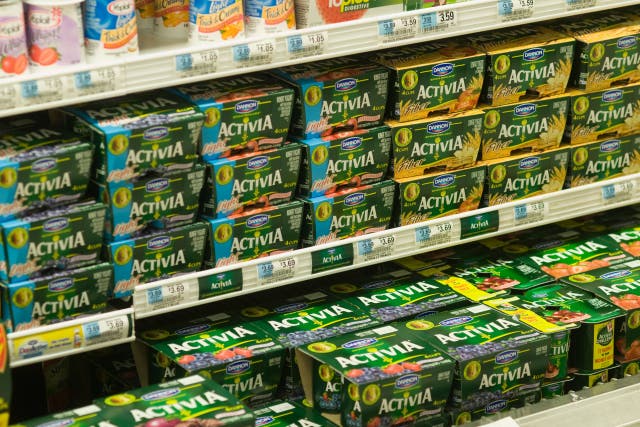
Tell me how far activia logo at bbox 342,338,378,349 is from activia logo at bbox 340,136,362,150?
16.5 inches

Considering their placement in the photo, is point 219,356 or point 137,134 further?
point 219,356

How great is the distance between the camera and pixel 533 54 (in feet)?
8.98

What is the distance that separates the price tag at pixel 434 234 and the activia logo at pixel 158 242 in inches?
23.7

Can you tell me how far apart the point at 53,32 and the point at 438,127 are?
3.01 feet

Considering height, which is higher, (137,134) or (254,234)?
(137,134)

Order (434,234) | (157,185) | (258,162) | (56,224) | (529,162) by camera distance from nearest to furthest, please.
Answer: (56,224), (157,185), (258,162), (434,234), (529,162)

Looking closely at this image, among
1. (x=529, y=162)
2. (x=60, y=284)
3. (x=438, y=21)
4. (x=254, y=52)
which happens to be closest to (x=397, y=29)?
(x=438, y=21)

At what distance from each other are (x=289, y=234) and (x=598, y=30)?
3.10ft

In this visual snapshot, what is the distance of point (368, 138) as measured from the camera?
2.59m

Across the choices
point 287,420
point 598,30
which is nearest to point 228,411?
point 287,420

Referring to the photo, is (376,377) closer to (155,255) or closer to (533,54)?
(155,255)

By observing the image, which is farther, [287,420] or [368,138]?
[368,138]

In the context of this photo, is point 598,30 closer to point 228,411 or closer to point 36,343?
point 228,411

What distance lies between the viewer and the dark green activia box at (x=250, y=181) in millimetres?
2432
